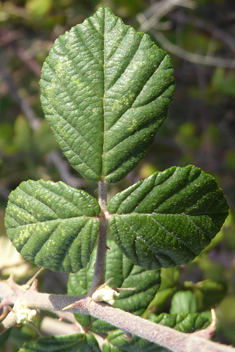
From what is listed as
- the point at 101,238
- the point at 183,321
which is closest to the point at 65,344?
the point at 183,321

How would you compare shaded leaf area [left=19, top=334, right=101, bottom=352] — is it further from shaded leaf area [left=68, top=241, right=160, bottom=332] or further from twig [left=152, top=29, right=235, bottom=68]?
twig [left=152, top=29, right=235, bottom=68]

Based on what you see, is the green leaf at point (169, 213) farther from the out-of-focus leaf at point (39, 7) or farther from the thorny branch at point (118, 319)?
the out-of-focus leaf at point (39, 7)

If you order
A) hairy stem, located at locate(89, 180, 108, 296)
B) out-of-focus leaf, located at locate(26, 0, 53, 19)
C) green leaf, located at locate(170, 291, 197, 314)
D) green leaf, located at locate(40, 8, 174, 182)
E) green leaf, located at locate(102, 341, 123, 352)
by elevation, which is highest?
out-of-focus leaf, located at locate(26, 0, 53, 19)

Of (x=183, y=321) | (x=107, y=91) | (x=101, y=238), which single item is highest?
(x=107, y=91)

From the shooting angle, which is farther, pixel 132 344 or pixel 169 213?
pixel 132 344

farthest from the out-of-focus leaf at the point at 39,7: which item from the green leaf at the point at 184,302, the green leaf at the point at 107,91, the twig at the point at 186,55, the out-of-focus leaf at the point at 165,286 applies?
the green leaf at the point at 184,302

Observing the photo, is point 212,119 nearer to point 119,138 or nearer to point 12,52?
point 12,52

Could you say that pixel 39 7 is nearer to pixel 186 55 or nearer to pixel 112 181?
pixel 186 55

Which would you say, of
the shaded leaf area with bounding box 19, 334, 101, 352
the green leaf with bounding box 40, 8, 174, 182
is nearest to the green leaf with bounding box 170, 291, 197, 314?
the shaded leaf area with bounding box 19, 334, 101, 352
